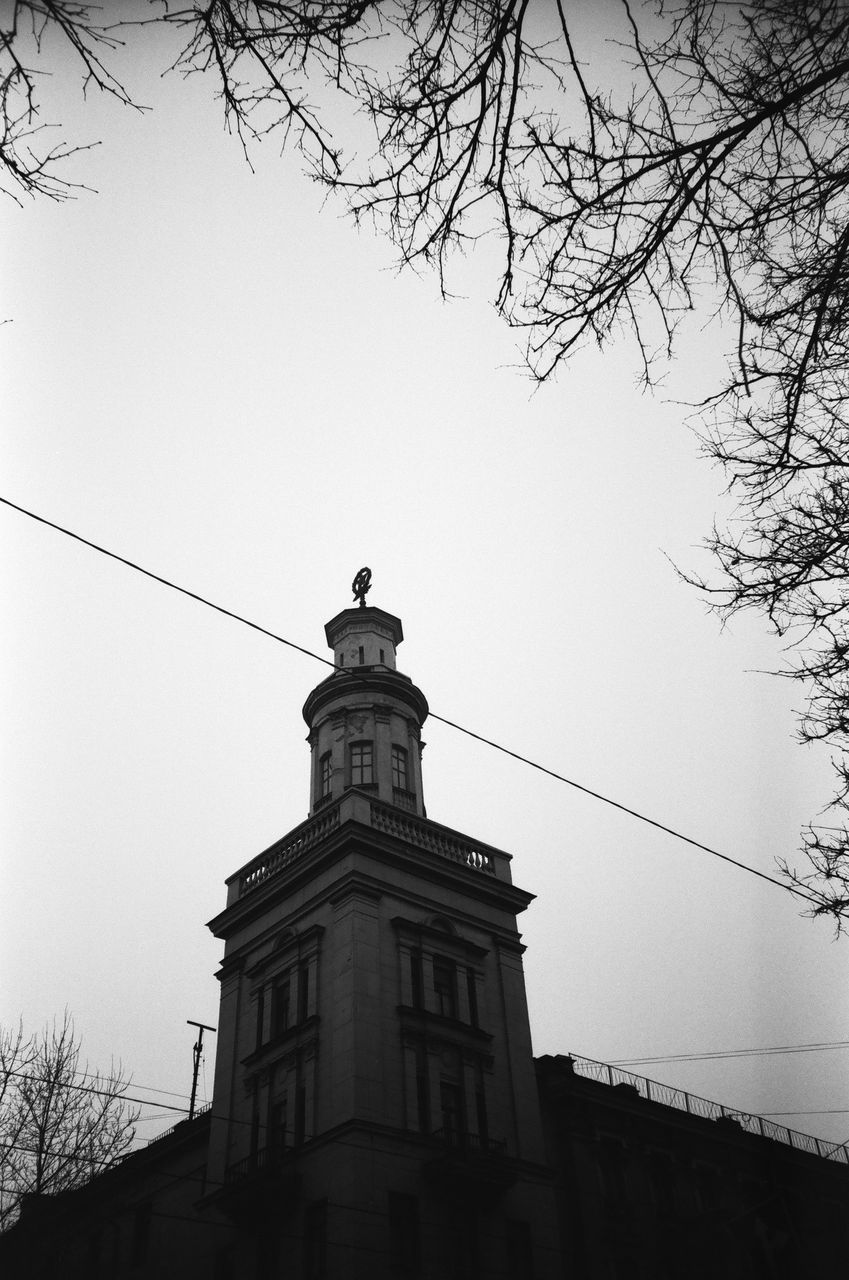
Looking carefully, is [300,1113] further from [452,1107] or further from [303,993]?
[452,1107]

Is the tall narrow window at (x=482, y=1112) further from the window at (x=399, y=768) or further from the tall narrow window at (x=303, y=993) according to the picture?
the window at (x=399, y=768)

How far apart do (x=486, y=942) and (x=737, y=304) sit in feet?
80.2

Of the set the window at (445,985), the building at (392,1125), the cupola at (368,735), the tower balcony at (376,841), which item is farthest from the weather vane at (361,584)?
the window at (445,985)

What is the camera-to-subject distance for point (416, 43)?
5.50 meters

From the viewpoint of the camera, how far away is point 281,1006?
26.2 meters

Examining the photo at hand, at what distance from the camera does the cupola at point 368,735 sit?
31125 mm

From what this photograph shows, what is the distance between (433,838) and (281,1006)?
6324 millimetres

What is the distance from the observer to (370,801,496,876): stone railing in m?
27.9

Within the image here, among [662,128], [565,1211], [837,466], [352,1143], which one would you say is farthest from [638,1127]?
[662,128]

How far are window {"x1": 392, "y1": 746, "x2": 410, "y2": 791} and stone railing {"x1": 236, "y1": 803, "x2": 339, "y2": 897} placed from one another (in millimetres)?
3726

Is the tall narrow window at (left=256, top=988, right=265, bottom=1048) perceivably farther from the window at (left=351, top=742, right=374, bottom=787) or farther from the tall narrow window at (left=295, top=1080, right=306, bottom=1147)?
the window at (left=351, top=742, right=374, bottom=787)

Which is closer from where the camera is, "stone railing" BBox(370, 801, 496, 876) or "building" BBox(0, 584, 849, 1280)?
"building" BBox(0, 584, 849, 1280)

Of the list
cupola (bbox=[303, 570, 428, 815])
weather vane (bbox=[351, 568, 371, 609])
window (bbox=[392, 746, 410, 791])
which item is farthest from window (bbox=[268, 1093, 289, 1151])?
weather vane (bbox=[351, 568, 371, 609])

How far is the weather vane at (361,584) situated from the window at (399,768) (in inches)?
318
